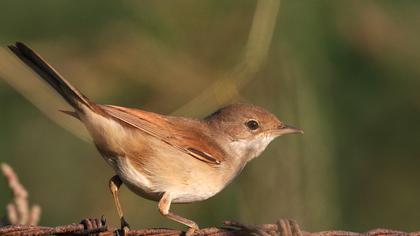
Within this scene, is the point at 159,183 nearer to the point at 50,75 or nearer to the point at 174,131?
the point at 174,131

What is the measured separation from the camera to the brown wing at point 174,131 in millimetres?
6145

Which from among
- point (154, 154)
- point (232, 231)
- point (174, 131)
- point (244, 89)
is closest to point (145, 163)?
point (154, 154)

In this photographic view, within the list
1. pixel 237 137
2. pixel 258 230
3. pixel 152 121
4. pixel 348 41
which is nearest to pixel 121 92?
pixel 348 41

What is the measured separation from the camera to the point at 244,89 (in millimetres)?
9391

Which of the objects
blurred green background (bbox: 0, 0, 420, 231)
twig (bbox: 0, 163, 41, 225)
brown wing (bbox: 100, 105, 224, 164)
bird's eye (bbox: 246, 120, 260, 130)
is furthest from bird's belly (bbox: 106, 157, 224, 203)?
blurred green background (bbox: 0, 0, 420, 231)

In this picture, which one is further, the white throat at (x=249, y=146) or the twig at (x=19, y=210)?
the white throat at (x=249, y=146)

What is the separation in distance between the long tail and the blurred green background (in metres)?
2.77

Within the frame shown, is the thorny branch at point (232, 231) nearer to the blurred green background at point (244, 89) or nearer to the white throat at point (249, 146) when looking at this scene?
the white throat at point (249, 146)

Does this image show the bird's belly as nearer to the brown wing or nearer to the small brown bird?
the small brown bird

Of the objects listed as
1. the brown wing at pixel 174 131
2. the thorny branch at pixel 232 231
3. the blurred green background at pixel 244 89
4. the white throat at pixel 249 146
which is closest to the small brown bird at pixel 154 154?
the brown wing at pixel 174 131

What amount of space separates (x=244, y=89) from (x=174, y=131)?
2.88m

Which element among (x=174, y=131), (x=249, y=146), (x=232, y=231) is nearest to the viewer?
(x=232, y=231)

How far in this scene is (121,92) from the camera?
33.1ft

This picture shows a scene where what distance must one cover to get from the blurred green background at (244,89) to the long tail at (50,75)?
2.77 m
